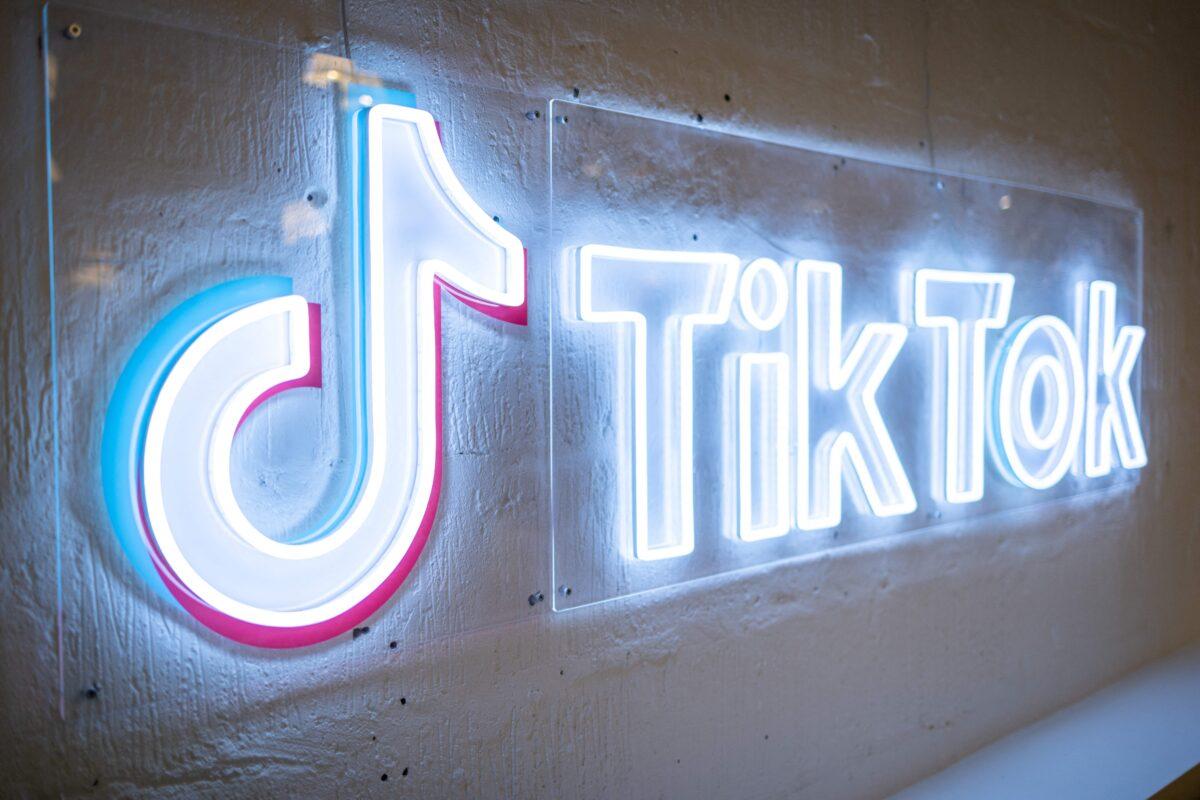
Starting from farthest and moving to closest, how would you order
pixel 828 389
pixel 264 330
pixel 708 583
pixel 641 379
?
pixel 828 389
pixel 708 583
pixel 641 379
pixel 264 330

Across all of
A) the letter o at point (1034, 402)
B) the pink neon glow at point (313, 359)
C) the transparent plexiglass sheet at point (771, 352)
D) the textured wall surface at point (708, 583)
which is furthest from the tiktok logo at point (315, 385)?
the letter o at point (1034, 402)

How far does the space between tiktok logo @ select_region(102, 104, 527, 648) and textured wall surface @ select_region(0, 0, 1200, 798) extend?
0.37 ft

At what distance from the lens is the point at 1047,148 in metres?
3.14

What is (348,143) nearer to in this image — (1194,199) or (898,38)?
(898,38)

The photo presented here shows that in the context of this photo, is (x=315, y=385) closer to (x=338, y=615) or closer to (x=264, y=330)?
(x=264, y=330)

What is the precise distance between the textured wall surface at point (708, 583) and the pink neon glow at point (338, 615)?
68mm

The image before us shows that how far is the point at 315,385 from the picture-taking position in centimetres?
154

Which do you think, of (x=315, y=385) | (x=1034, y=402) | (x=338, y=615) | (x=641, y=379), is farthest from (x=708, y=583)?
(x=1034, y=402)

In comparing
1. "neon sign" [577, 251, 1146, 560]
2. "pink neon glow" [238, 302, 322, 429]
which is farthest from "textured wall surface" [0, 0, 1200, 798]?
"pink neon glow" [238, 302, 322, 429]

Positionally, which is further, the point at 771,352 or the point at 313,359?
the point at 771,352

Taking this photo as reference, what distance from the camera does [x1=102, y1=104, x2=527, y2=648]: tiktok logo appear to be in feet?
4.44

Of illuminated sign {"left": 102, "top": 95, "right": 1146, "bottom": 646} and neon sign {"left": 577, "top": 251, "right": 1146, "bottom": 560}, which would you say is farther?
neon sign {"left": 577, "top": 251, "right": 1146, "bottom": 560}

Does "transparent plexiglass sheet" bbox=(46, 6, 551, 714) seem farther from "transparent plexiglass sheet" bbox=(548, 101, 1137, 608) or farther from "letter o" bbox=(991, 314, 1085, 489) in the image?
"letter o" bbox=(991, 314, 1085, 489)

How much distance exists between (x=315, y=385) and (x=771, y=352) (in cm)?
115
